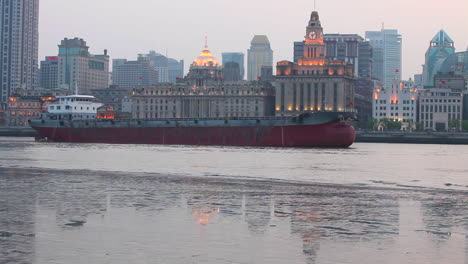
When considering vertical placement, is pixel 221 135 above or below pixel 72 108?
below

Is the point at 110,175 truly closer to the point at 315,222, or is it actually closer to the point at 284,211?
the point at 284,211

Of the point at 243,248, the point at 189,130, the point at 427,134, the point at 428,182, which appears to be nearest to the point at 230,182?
the point at 428,182

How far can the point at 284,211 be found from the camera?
80.5 feet

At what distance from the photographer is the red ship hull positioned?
302 feet

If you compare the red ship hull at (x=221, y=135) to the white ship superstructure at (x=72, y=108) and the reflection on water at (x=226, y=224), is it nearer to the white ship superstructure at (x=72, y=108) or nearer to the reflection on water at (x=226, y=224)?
the white ship superstructure at (x=72, y=108)

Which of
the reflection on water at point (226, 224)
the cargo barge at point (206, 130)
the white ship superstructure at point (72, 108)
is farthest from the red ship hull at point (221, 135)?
the reflection on water at point (226, 224)

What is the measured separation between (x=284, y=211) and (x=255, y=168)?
24.0m

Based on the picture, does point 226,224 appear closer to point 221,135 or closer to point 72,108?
point 221,135

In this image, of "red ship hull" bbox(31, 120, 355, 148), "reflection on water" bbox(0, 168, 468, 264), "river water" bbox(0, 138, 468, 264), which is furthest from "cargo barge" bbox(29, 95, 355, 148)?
"reflection on water" bbox(0, 168, 468, 264)

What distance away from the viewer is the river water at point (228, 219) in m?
16.9

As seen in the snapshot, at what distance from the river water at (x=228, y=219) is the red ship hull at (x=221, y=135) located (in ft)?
172

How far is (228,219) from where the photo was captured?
22.3 metres

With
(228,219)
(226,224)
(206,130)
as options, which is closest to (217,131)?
(206,130)

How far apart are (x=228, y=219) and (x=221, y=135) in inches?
2993
